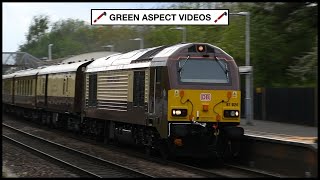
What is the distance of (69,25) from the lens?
104188mm

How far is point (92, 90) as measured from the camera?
18984 mm

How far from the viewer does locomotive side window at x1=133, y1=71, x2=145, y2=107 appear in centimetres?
1492

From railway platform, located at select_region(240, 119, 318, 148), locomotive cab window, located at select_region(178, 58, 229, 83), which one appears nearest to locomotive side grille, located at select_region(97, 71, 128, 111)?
locomotive cab window, located at select_region(178, 58, 229, 83)

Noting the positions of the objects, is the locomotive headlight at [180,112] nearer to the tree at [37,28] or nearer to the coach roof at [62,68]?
the coach roof at [62,68]

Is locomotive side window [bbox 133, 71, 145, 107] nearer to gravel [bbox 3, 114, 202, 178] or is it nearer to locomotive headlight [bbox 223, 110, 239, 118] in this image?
gravel [bbox 3, 114, 202, 178]

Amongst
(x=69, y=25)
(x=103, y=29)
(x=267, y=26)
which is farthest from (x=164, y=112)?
(x=69, y=25)

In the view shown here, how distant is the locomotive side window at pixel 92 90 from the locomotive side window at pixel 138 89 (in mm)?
3535

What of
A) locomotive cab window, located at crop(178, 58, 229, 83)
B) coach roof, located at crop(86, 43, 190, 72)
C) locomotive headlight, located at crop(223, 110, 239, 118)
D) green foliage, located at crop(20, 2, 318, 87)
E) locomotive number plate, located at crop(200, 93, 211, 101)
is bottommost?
locomotive headlight, located at crop(223, 110, 239, 118)

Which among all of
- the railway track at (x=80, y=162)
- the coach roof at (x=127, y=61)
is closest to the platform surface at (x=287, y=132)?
the coach roof at (x=127, y=61)

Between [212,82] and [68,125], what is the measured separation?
37.4 ft

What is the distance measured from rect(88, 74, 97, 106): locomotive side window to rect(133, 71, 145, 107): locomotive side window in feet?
11.6

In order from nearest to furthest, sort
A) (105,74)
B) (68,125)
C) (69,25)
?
(105,74) → (68,125) → (69,25)

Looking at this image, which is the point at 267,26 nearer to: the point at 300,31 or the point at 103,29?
the point at 300,31

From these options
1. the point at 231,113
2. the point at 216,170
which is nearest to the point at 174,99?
the point at 231,113
